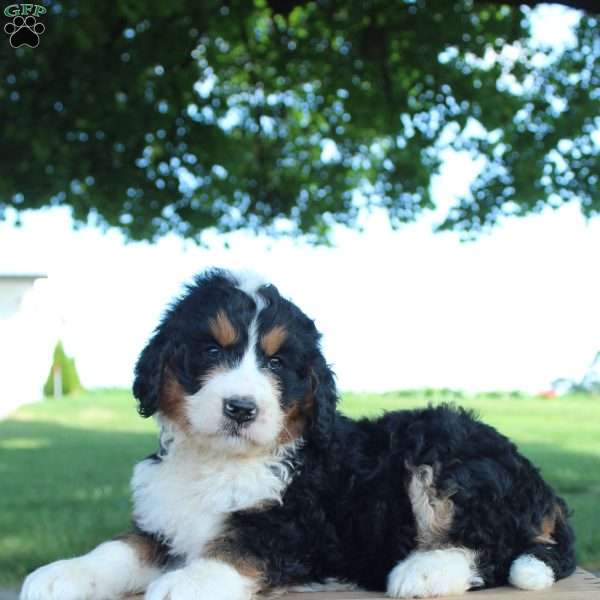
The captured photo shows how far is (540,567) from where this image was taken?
11.2 ft

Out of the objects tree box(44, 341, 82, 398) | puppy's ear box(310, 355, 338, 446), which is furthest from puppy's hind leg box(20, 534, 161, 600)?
tree box(44, 341, 82, 398)

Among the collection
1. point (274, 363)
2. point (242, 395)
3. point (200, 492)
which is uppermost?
point (274, 363)

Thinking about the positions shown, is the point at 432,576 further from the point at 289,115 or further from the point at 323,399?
the point at 289,115

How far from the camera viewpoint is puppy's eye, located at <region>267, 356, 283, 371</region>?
327 centimetres

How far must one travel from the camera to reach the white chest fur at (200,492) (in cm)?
337

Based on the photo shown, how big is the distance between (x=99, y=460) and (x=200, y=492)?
688 cm

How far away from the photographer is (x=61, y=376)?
11547 mm

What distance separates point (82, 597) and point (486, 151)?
8277 mm

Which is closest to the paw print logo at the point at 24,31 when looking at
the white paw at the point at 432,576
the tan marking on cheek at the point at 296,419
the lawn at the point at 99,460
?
the lawn at the point at 99,460

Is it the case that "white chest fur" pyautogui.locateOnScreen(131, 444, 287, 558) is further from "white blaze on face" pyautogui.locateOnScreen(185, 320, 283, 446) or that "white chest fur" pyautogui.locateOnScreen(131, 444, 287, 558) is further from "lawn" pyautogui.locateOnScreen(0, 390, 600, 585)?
"lawn" pyautogui.locateOnScreen(0, 390, 600, 585)

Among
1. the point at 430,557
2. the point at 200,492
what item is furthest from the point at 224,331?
the point at 430,557

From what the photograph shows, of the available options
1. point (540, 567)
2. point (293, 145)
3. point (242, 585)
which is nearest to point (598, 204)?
point (293, 145)

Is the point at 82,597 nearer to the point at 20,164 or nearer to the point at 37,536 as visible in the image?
the point at 37,536

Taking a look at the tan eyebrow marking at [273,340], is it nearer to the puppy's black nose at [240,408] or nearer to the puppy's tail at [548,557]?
the puppy's black nose at [240,408]
